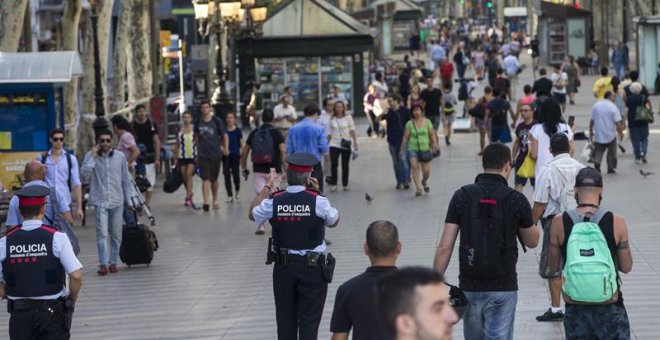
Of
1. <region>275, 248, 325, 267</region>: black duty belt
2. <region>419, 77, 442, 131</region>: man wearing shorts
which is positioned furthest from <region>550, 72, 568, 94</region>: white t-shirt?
<region>275, 248, 325, 267</region>: black duty belt

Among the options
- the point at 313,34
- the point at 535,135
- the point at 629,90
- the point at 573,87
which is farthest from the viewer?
the point at 573,87

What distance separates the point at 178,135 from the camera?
21391 mm

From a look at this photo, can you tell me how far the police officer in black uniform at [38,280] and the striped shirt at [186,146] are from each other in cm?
1201

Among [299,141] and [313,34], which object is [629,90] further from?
[313,34]

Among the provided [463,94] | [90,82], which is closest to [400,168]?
[90,82]

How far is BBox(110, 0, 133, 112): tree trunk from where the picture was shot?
31.0 m

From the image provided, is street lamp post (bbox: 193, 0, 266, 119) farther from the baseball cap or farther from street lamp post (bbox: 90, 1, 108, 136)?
the baseball cap

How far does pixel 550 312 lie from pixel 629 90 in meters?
14.8

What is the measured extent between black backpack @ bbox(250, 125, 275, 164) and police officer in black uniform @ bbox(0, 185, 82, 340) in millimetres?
9602

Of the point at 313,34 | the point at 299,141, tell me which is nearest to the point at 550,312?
the point at 299,141

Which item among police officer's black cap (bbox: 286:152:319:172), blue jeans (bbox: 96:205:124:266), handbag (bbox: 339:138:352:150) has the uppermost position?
police officer's black cap (bbox: 286:152:319:172)

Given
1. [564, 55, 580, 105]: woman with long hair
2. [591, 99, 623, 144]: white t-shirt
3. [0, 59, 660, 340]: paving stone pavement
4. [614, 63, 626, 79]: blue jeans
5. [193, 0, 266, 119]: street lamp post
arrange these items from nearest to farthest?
[0, 59, 660, 340]: paving stone pavement → [591, 99, 623, 144]: white t-shirt → [193, 0, 266, 119]: street lamp post → [564, 55, 580, 105]: woman with long hair → [614, 63, 626, 79]: blue jeans

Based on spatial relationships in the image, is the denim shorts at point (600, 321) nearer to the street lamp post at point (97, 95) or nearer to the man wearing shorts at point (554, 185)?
the man wearing shorts at point (554, 185)

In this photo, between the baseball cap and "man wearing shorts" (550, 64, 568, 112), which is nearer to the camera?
the baseball cap
